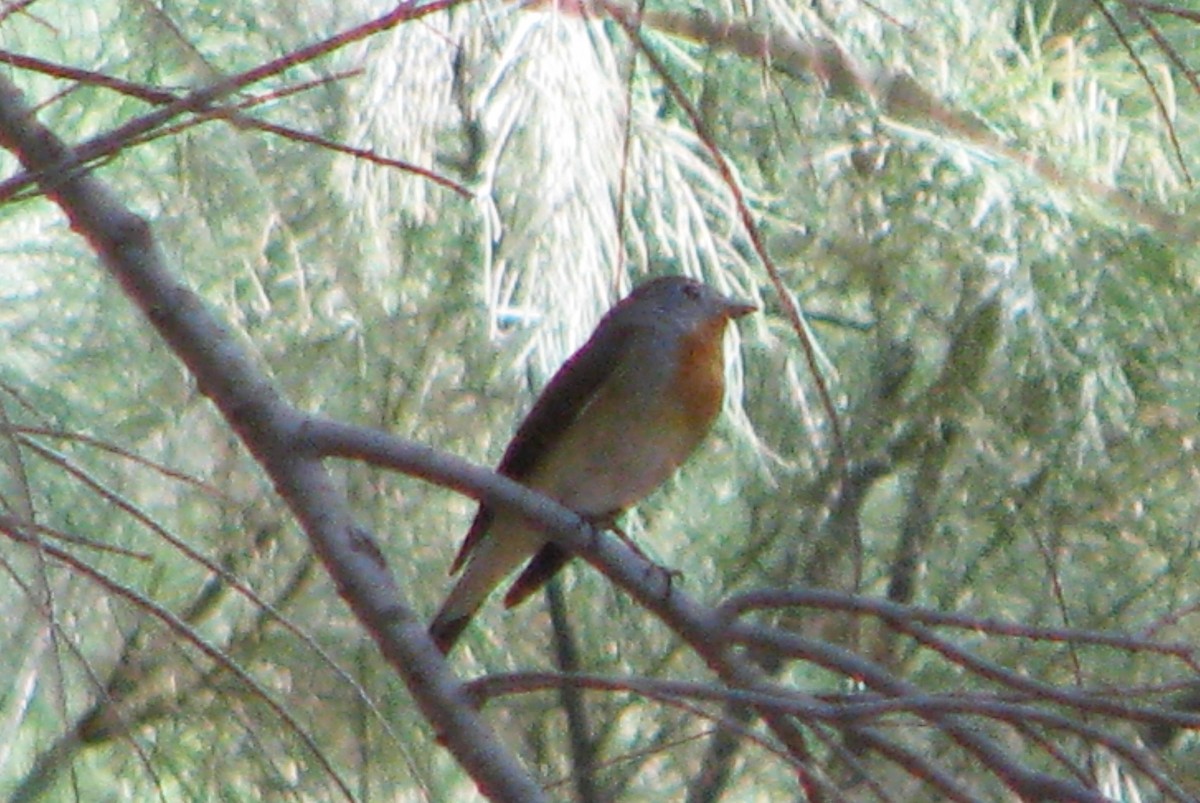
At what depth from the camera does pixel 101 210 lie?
1518 mm

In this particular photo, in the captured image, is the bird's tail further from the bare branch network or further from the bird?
the bare branch network

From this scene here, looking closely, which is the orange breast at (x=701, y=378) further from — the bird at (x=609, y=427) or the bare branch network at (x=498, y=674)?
the bare branch network at (x=498, y=674)

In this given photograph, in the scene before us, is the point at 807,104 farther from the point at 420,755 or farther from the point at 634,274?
the point at 420,755

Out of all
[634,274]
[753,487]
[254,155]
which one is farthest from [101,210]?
[753,487]

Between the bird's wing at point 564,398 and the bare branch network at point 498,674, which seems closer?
the bare branch network at point 498,674

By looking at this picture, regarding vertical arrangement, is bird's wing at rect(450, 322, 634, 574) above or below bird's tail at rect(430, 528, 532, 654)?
above

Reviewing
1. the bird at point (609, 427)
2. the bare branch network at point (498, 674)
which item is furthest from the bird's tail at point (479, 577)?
the bare branch network at point (498, 674)

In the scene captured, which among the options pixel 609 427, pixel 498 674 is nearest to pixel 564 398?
pixel 609 427

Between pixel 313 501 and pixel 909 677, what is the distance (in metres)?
1.68

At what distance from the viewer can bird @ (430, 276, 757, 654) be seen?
7.25 feet

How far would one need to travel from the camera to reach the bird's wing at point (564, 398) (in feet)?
7.27

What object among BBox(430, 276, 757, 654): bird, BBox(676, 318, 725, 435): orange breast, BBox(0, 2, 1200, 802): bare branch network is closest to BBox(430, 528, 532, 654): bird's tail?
BBox(430, 276, 757, 654): bird

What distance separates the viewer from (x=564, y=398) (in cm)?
223

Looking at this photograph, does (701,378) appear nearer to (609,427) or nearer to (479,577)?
(609,427)
